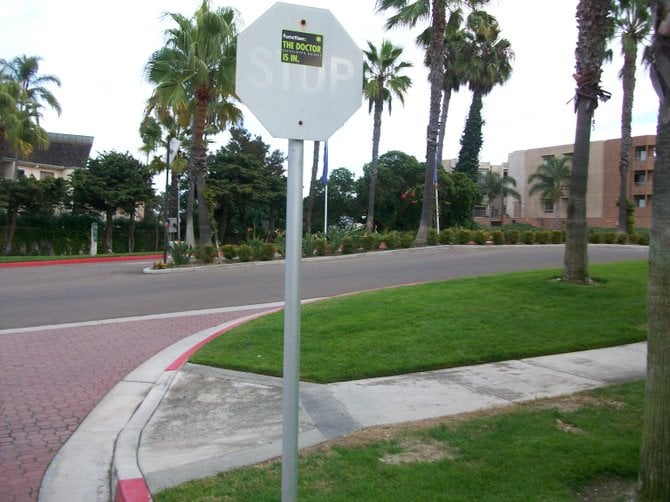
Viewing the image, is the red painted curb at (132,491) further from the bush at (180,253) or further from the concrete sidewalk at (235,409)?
the bush at (180,253)

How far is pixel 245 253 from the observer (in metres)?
20.7

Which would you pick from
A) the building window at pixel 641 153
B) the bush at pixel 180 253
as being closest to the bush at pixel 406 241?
the bush at pixel 180 253

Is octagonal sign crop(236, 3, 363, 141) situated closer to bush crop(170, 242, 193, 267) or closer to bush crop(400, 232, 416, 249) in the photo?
bush crop(170, 242, 193, 267)

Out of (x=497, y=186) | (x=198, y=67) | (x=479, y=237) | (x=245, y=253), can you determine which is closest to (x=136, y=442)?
(x=245, y=253)

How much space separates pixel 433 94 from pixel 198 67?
9.53 meters

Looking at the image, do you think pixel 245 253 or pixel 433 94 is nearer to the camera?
pixel 245 253

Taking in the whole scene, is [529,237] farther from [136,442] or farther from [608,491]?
[136,442]

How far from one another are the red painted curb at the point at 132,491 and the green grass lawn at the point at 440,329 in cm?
261

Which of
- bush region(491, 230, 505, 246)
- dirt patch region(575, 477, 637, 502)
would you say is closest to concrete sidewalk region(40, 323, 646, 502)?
dirt patch region(575, 477, 637, 502)

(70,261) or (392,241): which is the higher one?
(392,241)

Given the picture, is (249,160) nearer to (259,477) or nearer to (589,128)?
(589,128)

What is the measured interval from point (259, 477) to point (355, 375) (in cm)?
261

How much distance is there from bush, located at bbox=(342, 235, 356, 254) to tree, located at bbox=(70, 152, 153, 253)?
56.3ft

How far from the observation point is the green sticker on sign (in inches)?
112
